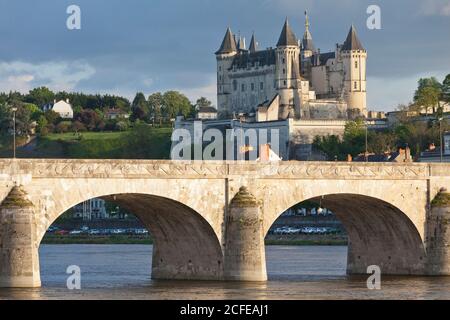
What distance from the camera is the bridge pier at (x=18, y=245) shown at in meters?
61.8

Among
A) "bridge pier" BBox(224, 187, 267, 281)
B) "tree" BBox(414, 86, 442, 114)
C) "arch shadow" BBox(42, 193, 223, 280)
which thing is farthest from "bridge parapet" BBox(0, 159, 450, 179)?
"tree" BBox(414, 86, 442, 114)

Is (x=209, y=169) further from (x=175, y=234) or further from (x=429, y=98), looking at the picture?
(x=429, y=98)

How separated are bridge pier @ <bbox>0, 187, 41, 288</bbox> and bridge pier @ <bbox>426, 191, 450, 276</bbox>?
74.4 feet

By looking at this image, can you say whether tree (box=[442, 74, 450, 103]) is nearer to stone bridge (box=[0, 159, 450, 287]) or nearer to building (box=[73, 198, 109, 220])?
building (box=[73, 198, 109, 220])

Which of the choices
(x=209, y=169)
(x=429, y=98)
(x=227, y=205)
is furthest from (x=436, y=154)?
(x=209, y=169)

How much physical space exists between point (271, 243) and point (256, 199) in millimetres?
65858

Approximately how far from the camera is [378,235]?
78.9m

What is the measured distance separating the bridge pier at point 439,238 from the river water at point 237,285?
1.43 meters

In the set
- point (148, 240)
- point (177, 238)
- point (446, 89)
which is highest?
point (446, 89)

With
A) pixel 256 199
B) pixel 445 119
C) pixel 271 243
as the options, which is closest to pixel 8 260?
pixel 256 199

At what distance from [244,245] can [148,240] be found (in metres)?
74.7

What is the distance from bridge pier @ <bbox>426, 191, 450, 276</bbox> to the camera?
7619 centimetres

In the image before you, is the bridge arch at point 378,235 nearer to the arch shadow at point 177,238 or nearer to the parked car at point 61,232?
the arch shadow at point 177,238

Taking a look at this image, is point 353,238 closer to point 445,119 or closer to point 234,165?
point 234,165
